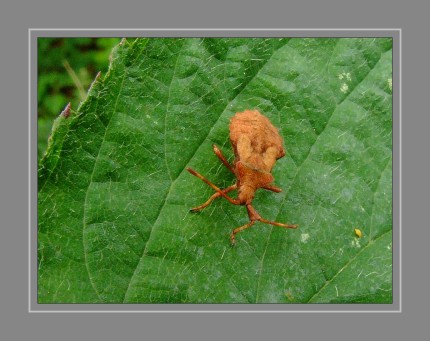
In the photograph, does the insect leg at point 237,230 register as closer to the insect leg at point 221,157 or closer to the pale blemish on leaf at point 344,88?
the insect leg at point 221,157

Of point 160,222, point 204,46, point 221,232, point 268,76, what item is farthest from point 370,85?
point 160,222

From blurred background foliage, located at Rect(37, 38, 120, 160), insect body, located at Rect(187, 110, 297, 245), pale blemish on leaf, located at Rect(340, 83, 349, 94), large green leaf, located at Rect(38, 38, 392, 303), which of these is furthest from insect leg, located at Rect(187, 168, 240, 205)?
blurred background foliage, located at Rect(37, 38, 120, 160)

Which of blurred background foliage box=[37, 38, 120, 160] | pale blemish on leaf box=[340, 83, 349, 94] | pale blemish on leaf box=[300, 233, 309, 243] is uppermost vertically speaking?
blurred background foliage box=[37, 38, 120, 160]

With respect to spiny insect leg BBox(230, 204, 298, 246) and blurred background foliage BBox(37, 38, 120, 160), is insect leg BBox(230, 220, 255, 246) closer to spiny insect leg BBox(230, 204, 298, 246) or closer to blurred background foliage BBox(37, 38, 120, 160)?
spiny insect leg BBox(230, 204, 298, 246)

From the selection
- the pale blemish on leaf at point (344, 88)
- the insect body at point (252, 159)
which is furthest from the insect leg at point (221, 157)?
the pale blemish on leaf at point (344, 88)

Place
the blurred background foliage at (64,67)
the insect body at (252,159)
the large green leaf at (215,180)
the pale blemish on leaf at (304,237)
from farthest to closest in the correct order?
the blurred background foliage at (64,67)
the pale blemish on leaf at (304,237)
the insect body at (252,159)
the large green leaf at (215,180)

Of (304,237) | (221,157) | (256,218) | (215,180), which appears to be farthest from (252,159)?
(304,237)

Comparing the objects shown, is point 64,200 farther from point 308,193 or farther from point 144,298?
point 308,193
